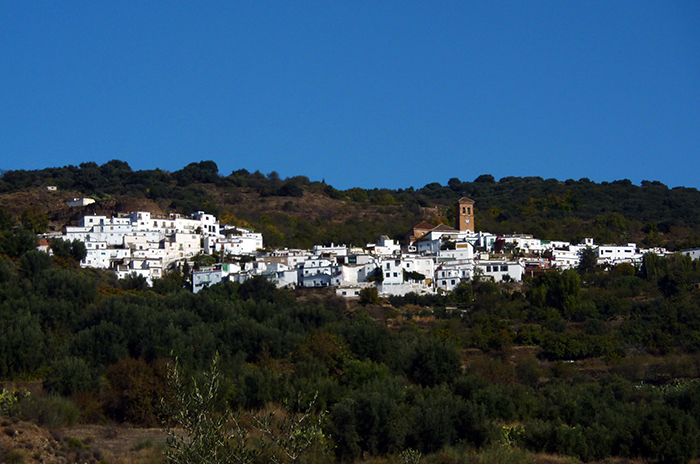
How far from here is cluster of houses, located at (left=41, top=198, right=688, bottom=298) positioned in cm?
5028

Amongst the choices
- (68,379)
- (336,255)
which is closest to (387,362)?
(68,379)

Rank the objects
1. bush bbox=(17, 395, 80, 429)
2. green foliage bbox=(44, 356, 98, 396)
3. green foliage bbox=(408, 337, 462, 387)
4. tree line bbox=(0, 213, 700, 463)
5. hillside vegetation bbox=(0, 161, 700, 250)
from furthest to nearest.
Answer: hillside vegetation bbox=(0, 161, 700, 250) → green foliage bbox=(408, 337, 462, 387) → green foliage bbox=(44, 356, 98, 396) → tree line bbox=(0, 213, 700, 463) → bush bbox=(17, 395, 80, 429)

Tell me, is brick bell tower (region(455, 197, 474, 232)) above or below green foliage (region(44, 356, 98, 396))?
above

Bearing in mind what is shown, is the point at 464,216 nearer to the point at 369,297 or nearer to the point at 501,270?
the point at 501,270

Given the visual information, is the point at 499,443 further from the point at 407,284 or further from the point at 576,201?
the point at 576,201

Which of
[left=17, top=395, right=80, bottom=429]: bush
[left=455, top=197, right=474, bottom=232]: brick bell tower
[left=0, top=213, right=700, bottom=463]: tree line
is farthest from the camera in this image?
[left=455, top=197, right=474, bottom=232]: brick bell tower

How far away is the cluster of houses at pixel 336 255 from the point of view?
5028cm

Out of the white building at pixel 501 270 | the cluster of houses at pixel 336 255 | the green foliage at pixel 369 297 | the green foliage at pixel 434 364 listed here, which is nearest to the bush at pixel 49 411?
the green foliage at pixel 434 364

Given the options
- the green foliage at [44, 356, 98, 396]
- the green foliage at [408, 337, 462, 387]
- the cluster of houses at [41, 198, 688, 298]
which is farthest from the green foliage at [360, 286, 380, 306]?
the green foliage at [44, 356, 98, 396]

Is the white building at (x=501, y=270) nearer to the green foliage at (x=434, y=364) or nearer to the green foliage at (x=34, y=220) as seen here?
the green foliage at (x=434, y=364)

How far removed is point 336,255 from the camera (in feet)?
181

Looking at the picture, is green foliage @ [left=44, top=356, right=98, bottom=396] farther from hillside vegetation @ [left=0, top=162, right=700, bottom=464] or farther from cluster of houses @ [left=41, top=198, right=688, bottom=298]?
cluster of houses @ [left=41, top=198, right=688, bottom=298]

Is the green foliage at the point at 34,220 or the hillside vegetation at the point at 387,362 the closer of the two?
the hillside vegetation at the point at 387,362

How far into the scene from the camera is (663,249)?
60.3 meters
